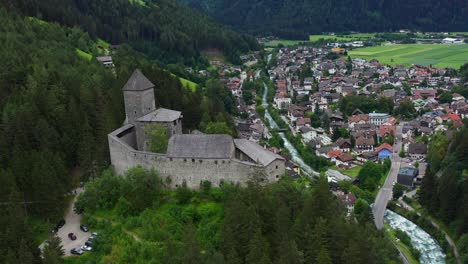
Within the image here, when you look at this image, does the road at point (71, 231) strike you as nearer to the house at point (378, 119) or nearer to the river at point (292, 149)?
the river at point (292, 149)

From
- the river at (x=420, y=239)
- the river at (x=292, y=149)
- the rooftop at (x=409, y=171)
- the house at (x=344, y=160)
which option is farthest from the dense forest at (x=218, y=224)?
the house at (x=344, y=160)

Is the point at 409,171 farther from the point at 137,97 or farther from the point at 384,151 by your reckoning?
the point at 137,97

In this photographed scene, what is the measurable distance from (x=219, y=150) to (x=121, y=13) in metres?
93.0

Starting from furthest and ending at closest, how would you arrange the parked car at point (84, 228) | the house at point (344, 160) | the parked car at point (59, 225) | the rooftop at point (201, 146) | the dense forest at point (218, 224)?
the house at point (344, 160), the parked car at point (59, 225), the parked car at point (84, 228), the rooftop at point (201, 146), the dense forest at point (218, 224)

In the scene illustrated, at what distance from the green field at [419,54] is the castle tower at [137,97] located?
11246 centimetres

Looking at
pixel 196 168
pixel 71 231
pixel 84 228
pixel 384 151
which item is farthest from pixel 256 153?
pixel 384 151

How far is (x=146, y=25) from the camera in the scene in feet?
402

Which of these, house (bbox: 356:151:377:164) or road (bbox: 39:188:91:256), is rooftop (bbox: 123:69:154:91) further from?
house (bbox: 356:151:377:164)

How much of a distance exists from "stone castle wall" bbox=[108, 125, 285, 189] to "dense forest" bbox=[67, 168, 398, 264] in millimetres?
739

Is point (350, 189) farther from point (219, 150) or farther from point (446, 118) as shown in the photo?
point (446, 118)

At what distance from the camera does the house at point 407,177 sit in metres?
66.4

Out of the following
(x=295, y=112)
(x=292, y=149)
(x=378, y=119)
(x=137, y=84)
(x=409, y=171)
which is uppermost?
(x=137, y=84)

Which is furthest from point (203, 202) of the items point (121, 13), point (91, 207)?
point (121, 13)

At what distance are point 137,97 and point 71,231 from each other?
521 inches
